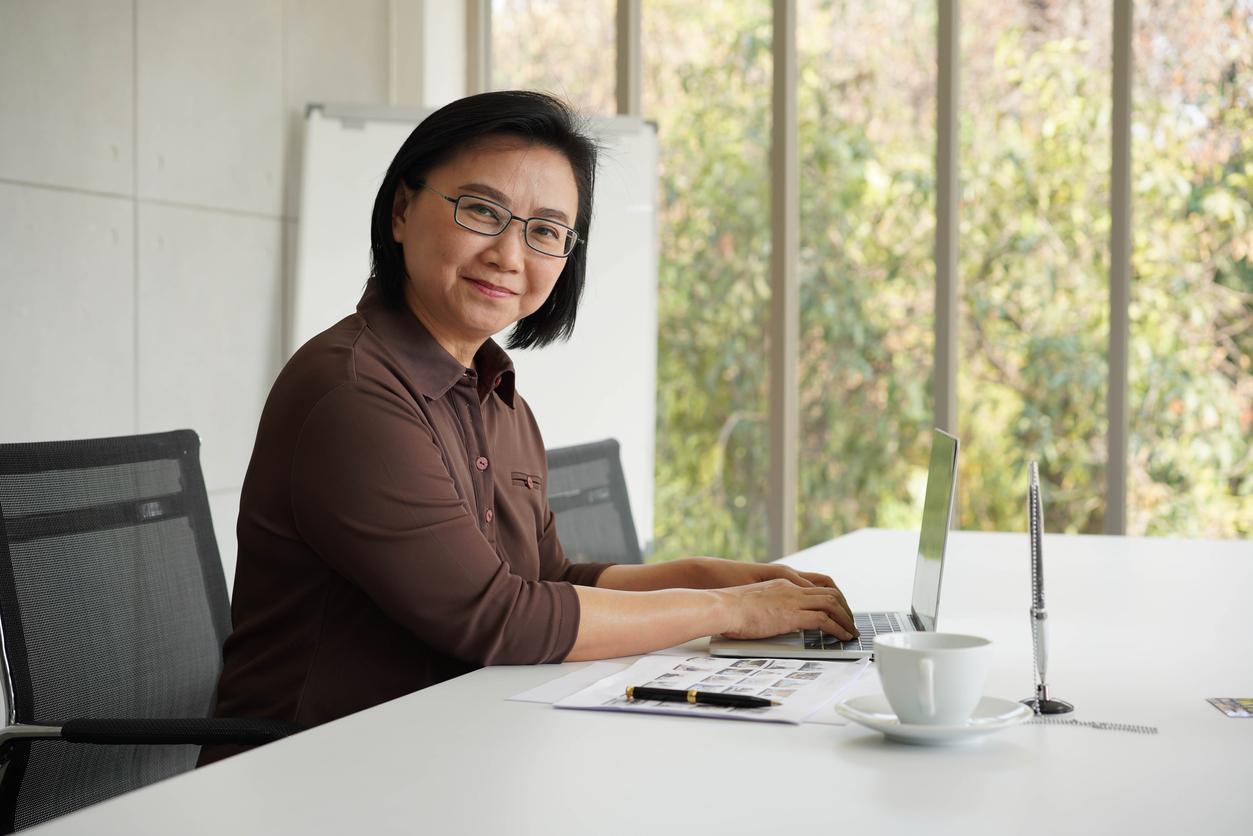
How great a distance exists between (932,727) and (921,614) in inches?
23.2

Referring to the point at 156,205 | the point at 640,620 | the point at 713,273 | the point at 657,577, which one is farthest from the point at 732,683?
the point at 713,273

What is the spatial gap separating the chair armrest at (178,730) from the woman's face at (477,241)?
1.87 ft

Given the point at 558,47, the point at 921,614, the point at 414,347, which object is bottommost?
the point at 921,614

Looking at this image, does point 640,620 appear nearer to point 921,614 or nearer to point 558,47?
point 921,614

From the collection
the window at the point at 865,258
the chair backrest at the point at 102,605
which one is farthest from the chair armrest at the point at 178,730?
the window at the point at 865,258

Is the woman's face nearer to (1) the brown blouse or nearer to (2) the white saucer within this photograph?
(1) the brown blouse

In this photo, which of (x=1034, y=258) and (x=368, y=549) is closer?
(x=368, y=549)

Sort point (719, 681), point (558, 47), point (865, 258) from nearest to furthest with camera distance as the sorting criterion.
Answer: point (719, 681), point (865, 258), point (558, 47)

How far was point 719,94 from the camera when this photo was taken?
4.40 m

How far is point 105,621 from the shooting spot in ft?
5.64

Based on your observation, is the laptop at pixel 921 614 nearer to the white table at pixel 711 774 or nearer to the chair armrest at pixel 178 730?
the white table at pixel 711 774

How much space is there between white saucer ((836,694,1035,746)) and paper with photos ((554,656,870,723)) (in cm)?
Result: 6

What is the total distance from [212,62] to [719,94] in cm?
165

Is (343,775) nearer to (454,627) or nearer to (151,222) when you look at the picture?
(454,627)
